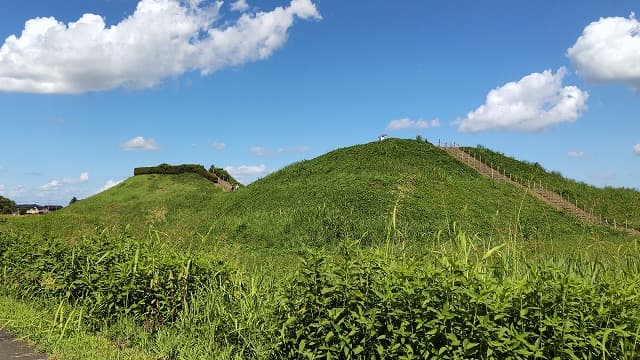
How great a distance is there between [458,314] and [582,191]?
109 ft

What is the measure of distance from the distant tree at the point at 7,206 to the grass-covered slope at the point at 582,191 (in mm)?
39809

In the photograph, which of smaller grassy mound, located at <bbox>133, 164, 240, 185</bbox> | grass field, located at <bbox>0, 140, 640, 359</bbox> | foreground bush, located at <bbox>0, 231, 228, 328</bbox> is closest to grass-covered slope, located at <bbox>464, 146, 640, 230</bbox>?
smaller grassy mound, located at <bbox>133, 164, 240, 185</bbox>

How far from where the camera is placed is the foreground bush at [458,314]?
365 centimetres

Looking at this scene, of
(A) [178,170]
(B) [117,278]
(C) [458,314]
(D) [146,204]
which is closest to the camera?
(C) [458,314]

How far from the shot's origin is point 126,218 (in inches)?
1224

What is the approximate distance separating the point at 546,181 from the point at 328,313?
110 ft

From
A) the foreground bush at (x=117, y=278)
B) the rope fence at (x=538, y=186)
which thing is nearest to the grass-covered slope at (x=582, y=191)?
the rope fence at (x=538, y=186)

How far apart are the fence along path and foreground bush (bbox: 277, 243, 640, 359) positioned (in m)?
23.1

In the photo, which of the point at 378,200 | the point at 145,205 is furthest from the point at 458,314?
the point at 145,205

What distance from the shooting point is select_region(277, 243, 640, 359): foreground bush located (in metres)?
3.65

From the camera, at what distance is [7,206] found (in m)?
46.5

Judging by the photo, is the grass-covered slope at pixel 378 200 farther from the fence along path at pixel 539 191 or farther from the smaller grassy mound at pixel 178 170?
the smaller grassy mound at pixel 178 170

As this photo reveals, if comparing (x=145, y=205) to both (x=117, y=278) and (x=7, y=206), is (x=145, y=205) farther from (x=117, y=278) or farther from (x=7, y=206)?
(x=117, y=278)

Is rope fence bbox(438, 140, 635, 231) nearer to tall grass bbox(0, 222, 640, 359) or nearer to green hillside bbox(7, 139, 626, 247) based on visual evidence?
green hillside bbox(7, 139, 626, 247)
